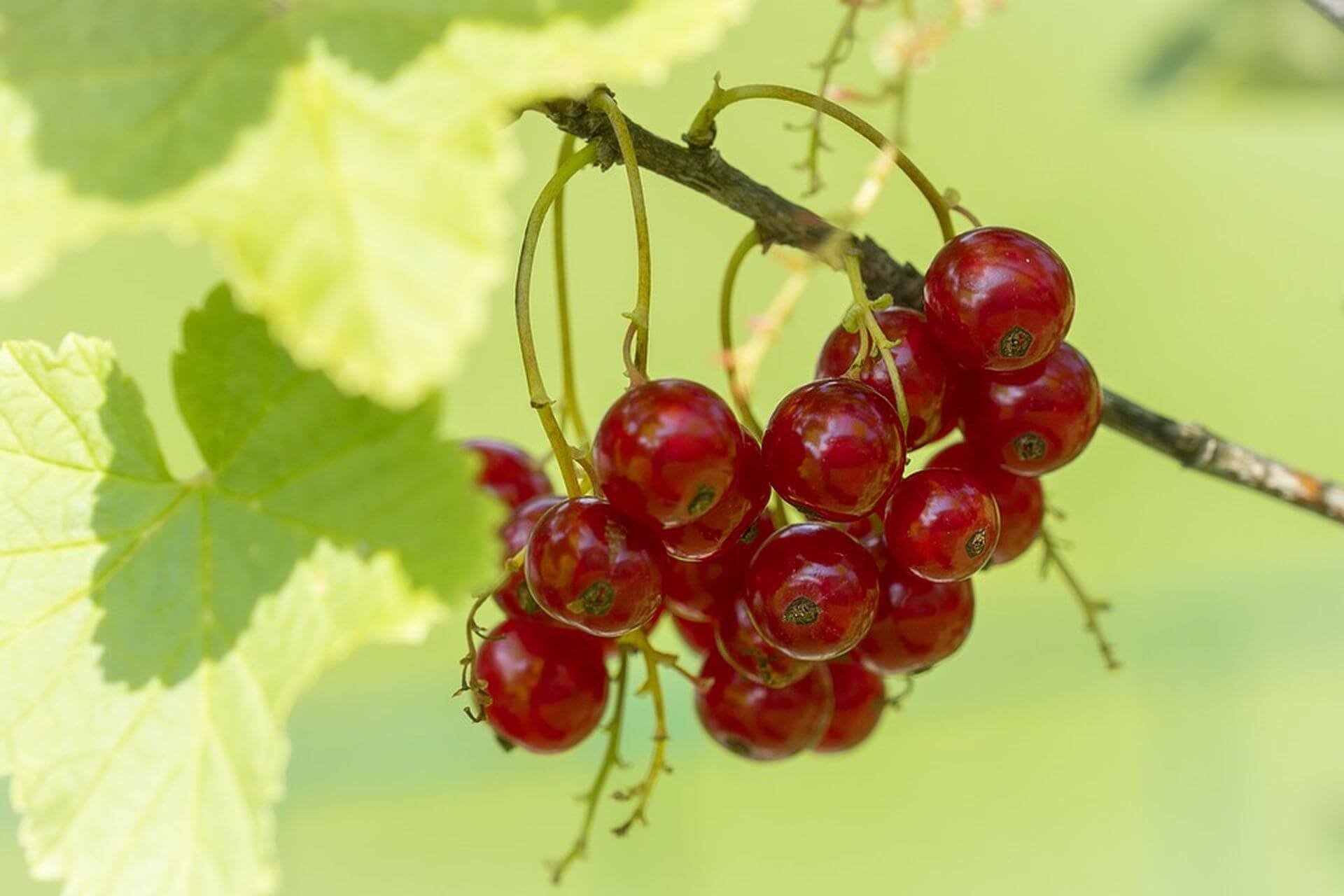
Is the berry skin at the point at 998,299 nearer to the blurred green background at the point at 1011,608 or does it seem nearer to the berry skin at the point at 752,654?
the berry skin at the point at 752,654

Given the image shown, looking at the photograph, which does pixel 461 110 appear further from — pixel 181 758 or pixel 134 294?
pixel 134 294

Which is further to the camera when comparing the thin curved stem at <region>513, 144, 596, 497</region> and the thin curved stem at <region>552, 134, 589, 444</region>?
the thin curved stem at <region>552, 134, 589, 444</region>

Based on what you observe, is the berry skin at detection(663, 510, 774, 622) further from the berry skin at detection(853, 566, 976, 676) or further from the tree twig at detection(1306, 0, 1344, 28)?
the tree twig at detection(1306, 0, 1344, 28)

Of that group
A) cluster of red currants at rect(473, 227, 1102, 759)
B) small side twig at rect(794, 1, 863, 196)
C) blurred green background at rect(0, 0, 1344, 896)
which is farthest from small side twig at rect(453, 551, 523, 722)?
blurred green background at rect(0, 0, 1344, 896)

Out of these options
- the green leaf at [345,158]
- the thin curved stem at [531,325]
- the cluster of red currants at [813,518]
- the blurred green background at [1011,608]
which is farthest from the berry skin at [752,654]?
the blurred green background at [1011,608]

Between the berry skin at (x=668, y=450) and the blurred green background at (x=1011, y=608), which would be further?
the blurred green background at (x=1011, y=608)

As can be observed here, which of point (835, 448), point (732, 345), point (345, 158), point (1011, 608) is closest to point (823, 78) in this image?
point (732, 345)
